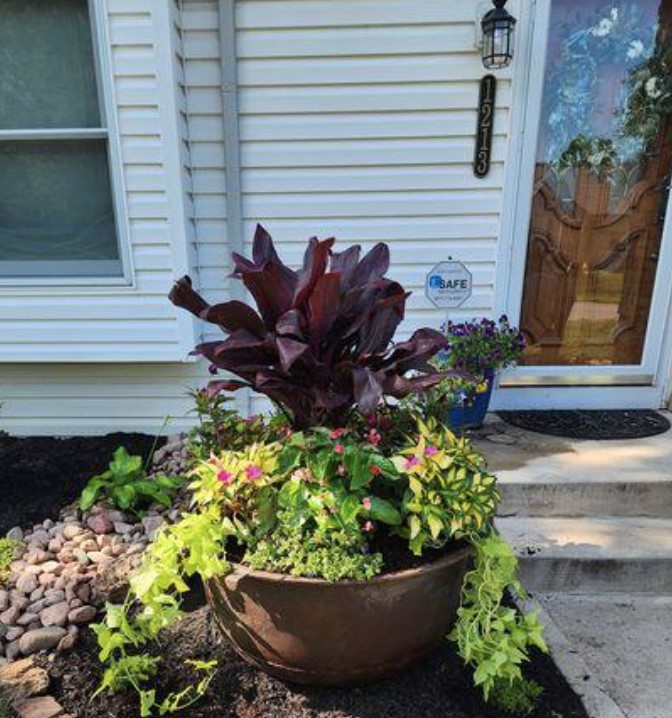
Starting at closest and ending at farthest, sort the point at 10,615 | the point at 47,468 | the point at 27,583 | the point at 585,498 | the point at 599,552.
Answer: the point at 10,615 < the point at 27,583 < the point at 599,552 < the point at 585,498 < the point at 47,468

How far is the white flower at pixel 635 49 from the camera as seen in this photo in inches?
114

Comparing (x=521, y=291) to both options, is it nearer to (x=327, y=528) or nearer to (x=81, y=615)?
(x=327, y=528)

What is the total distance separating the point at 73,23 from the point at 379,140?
165 centimetres

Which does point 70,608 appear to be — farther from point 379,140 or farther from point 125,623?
point 379,140

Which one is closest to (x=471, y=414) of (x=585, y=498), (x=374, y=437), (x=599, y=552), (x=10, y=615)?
(x=585, y=498)

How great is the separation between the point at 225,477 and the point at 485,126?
7.63 ft

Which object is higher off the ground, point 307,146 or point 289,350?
point 307,146

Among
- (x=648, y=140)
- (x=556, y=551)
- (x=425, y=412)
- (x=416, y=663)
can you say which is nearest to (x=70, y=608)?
(x=416, y=663)

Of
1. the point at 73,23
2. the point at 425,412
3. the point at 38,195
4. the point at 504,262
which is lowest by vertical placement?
the point at 425,412

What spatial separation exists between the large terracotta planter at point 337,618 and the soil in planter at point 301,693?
0.19ft

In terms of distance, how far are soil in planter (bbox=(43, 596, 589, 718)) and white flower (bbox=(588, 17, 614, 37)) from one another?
9.79 feet

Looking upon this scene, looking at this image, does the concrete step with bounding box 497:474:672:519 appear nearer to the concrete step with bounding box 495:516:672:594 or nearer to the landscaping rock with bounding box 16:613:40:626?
the concrete step with bounding box 495:516:672:594

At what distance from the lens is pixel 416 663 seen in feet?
5.29

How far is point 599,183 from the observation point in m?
3.06
